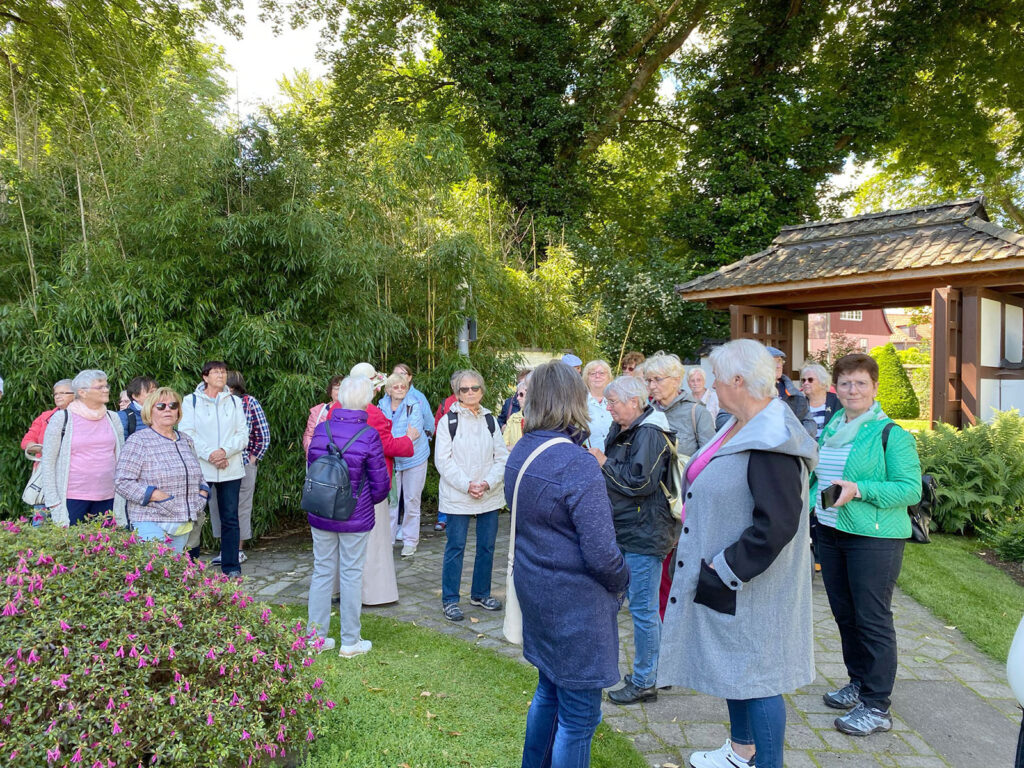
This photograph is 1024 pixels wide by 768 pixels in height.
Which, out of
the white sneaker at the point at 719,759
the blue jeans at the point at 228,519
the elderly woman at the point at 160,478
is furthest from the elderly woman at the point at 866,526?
the blue jeans at the point at 228,519

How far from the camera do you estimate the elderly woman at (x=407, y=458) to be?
6.23m

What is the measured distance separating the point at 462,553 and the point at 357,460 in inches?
51.2

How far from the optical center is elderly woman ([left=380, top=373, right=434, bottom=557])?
6230mm

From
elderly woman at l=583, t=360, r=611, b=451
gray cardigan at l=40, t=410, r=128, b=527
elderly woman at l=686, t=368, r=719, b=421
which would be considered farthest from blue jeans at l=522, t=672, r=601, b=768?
gray cardigan at l=40, t=410, r=128, b=527

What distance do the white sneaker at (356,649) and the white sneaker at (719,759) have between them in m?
2.05

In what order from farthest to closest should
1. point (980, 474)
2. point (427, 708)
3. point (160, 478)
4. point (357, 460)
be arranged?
point (980, 474), point (160, 478), point (357, 460), point (427, 708)

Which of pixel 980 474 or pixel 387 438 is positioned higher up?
pixel 387 438

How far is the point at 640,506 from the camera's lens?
3.45 meters

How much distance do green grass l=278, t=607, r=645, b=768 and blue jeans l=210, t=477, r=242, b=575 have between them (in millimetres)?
1561

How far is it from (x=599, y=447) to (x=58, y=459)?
156 inches

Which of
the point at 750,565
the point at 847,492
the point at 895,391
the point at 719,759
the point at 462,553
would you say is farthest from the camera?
the point at 895,391

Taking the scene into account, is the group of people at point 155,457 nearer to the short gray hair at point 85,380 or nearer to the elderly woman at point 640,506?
the short gray hair at point 85,380

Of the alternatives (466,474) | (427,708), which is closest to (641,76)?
(466,474)

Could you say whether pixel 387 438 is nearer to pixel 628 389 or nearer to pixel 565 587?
pixel 628 389
